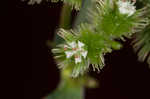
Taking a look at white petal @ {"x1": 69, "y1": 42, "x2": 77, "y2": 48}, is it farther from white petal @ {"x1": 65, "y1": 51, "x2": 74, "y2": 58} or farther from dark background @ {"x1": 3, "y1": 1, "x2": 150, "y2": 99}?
dark background @ {"x1": 3, "y1": 1, "x2": 150, "y2": 99}

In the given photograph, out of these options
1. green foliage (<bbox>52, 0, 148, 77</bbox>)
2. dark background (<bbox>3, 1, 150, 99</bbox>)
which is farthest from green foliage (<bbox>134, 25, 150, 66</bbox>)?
dark background (<bbox>3, 1, 150, 99</bbox>)

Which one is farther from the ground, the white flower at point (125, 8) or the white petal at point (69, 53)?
the white flower at point (125, 8)

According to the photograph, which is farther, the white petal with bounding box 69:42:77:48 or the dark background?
the dark background

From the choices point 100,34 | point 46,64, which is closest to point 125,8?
point 100,34

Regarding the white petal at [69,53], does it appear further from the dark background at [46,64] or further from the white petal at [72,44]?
the dark background at [46,64]

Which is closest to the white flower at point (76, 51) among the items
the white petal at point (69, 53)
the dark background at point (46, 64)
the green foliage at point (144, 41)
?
the white petal at point (69, 53)

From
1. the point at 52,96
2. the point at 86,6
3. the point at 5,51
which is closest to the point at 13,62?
the point at 5,51
